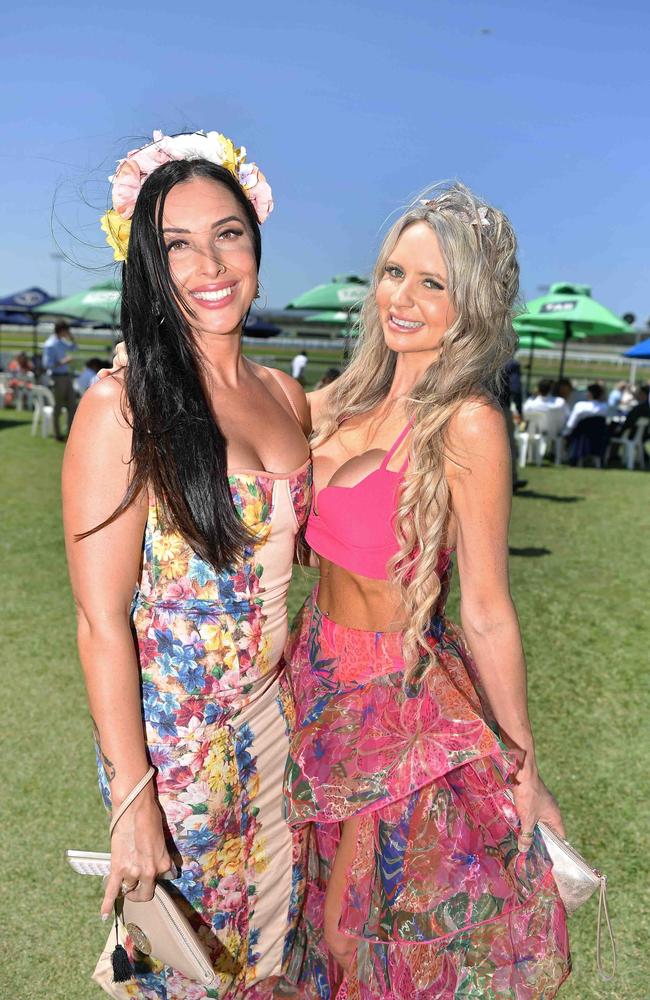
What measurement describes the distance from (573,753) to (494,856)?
2.41 meters

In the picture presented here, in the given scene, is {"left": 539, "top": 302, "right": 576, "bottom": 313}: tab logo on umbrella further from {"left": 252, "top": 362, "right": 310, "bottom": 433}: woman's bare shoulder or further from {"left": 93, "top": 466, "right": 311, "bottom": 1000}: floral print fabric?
{"left": 93, "top": 466, "right": 311, "bottom": 1000}: floral print fabric

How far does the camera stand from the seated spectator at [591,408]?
1369 cm

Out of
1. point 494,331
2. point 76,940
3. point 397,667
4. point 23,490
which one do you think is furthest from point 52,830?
point 23,490

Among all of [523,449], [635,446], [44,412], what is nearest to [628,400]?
[635,446]

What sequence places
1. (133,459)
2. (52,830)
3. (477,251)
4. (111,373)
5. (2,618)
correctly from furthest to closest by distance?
(2,618) → (52,830) → (477,251) → (111,373) → (133,459)

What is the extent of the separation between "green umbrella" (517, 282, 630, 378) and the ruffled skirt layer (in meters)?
13.5

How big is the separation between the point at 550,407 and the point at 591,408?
67 cm

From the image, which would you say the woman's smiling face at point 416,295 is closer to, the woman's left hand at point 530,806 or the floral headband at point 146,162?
the floral headband at point 146,162

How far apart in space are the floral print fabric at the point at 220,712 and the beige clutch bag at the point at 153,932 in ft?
0.20

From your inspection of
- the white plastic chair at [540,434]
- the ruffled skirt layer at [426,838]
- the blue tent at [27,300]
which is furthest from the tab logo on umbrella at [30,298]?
the ruffled skirt layer at [426,838]

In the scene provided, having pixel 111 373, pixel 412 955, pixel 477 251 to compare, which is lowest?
pixel 412 955

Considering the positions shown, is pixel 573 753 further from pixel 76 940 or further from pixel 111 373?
pixel 111 373

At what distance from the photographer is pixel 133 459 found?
171 centimetres

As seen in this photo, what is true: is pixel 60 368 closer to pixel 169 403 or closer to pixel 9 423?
pixel 9 423
